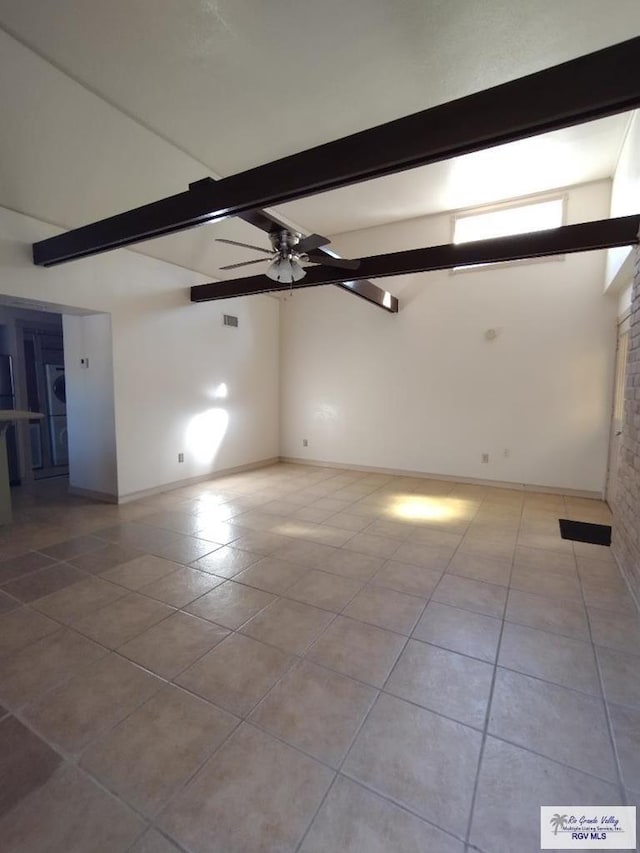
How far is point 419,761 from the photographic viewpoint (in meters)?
1.38

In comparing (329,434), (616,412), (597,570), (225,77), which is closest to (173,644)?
(597,570)

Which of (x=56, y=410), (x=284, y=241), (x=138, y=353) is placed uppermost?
(x=284, y=241)

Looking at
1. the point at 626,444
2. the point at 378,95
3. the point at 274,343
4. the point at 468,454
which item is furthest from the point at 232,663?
the point at 274,343

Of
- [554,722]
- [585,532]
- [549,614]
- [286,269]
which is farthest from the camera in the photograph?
[585,532]

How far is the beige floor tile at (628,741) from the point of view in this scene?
4.37ft

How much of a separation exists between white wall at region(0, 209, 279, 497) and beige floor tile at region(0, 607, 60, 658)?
2226 millimetres

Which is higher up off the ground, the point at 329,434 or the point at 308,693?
the point at 329,434

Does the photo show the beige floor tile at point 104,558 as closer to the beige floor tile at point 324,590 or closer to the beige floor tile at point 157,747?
the beige floor tile at point 324,590

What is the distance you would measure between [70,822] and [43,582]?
6.16ft

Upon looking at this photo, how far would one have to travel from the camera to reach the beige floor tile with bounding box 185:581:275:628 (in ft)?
7.39

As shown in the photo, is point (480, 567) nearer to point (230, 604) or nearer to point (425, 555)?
point (425, 555)

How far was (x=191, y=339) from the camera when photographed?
5.14 m

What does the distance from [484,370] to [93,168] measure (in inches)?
191

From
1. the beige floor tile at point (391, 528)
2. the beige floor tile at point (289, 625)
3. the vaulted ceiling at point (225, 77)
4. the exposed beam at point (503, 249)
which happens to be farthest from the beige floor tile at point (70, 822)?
the exposed beam at point (503, 249)
